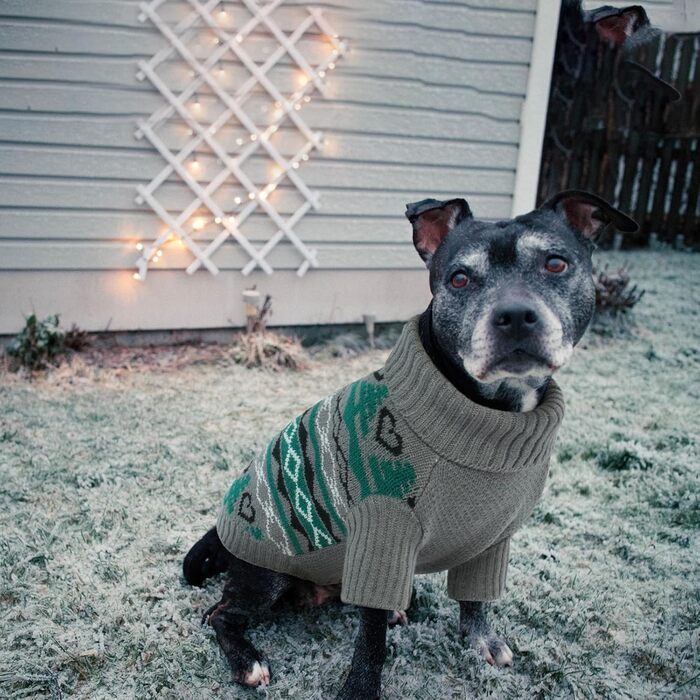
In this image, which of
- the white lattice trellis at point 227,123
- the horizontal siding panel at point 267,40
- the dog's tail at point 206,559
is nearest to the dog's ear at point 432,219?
the dog's tail at point 206,559

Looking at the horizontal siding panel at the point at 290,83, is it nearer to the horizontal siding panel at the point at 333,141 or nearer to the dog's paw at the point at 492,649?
the horizontal siding panel at the point at 333,141

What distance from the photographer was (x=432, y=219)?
1944mm

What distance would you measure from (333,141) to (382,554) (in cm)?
400

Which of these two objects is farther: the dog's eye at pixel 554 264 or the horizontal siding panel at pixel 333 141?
the horizontal siding panel at pixel 333 141

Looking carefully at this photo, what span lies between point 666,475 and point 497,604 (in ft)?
4.69

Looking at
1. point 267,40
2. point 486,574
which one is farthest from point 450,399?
point 267,40

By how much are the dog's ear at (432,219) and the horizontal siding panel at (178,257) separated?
3.32 meters

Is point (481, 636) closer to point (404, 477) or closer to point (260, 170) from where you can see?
point (404, 477)

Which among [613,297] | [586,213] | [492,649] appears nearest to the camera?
[586,213]

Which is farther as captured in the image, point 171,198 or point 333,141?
point 333,141

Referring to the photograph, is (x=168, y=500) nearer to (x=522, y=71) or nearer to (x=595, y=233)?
(x=595, y=233)

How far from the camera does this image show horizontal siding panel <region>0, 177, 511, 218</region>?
15.4 feet

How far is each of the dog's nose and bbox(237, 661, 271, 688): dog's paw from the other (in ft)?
4.10

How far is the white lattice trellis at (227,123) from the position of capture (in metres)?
4.65
